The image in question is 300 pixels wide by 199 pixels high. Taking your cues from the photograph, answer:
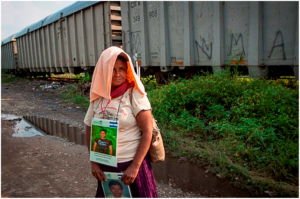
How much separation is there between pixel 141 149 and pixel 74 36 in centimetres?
1070

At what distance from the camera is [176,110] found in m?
5.08

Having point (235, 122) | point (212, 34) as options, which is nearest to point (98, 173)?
point (235, 122)

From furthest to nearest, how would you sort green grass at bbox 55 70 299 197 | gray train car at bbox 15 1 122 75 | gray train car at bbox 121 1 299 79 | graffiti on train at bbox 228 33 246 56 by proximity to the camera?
gray train car at bbox 15 1 122 75 → graffiti on train at bbox 228 33 246 56 → gray train car at bbox 121 1 299 79 → green grass at bbox 55 70 299 197

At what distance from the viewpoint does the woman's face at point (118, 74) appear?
175 centimetres

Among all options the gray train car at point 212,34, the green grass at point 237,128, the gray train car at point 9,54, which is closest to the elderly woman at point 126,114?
the green grass at point 237,128

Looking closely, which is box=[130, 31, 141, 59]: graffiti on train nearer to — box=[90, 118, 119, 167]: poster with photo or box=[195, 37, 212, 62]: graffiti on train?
box=[195, 37, 212, 62]: graffiti on train

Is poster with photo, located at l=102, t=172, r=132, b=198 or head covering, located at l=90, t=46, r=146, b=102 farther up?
head covering, located at l=90, t=46, r=146, b=102

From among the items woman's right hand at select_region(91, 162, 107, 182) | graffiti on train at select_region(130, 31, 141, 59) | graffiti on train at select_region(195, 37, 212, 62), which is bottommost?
woman's right hand at select_region(91, 162, 107, 182)

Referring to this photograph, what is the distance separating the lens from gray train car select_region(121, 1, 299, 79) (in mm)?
5102

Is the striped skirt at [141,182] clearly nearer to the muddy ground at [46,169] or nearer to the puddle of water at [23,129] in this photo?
the muddy ground at [46,169]

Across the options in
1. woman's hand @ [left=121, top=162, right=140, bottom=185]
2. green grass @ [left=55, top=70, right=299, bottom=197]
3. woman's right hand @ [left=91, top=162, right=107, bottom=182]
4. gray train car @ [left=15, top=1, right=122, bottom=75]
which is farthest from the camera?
gray train car @ [left=15, top=1, right=122, bottom=75]

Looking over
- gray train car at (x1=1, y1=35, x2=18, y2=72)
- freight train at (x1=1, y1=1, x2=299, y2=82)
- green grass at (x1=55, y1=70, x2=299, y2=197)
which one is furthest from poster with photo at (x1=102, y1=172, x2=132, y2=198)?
gray train car at (x1=1, y1=35, x2=18, y2=72)

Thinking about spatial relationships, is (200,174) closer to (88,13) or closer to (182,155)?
(182,155)

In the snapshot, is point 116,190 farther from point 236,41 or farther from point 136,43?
point 136,43
